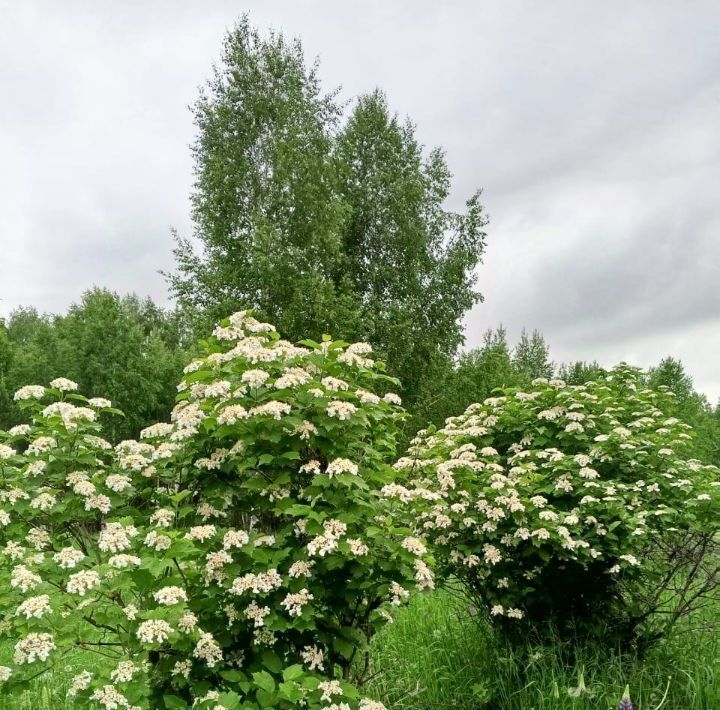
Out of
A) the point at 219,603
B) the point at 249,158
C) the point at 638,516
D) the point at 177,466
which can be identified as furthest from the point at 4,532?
the point at 249,158

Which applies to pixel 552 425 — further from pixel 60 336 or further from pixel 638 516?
pixel 60 336

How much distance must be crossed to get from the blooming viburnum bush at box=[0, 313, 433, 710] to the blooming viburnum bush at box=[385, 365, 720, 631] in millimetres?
940

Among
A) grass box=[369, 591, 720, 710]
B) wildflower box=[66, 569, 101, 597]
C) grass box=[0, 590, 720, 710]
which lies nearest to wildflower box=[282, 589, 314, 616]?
wildflower box=[66, 569, 101, 597]

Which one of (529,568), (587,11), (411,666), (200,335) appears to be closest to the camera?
(529,568)

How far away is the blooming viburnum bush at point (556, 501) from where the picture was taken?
4059mm

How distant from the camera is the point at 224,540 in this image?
2.84m

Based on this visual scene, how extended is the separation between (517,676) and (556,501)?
126cm

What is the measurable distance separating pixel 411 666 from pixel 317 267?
13452 mm

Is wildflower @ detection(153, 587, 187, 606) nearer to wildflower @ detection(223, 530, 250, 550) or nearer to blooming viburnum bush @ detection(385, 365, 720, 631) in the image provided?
wildflower @ detection(223, 530, 250, 550)

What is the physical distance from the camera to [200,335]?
674 inches

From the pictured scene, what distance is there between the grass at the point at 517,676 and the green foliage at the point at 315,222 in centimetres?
1145

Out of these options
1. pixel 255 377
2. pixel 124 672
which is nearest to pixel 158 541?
pixel 124 672

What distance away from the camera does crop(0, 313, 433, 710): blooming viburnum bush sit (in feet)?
8.63

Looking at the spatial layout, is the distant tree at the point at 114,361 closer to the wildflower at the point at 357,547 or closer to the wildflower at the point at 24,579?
the wildflower at the point at 24,579
